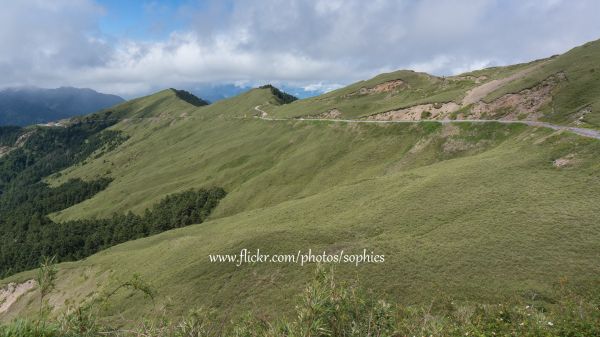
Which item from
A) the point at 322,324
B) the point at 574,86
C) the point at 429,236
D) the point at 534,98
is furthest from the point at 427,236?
the point at 574,86

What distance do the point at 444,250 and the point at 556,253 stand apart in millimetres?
9654

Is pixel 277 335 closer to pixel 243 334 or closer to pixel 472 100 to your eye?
pixel 243 334

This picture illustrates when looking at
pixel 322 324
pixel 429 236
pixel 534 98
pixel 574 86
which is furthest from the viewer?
pixel 534 98

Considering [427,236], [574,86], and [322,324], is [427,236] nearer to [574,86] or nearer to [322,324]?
[322,324]

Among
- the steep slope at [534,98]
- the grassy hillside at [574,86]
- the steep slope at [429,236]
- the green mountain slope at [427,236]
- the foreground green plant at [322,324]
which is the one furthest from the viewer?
the steep slope at [534,98]

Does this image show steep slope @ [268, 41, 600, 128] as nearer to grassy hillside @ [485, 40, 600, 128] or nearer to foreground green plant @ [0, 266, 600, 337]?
grassy hillside @ [485, 40, 600, 128]

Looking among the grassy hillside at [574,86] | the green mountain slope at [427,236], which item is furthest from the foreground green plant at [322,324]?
the grassy hillside at [574,86]

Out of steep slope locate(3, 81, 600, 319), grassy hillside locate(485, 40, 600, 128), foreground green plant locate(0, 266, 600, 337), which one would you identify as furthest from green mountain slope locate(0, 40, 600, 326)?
grassy hillside locate(485, 40, 600, 128)

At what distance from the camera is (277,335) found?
14.2m

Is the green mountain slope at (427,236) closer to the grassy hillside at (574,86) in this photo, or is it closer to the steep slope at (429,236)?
the steep slope at (429,236)

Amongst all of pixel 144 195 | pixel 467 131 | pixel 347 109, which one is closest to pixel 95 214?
pixel 144 195

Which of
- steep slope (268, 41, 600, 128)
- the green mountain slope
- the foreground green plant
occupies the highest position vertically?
steep slope (268, 41, 600, 128)

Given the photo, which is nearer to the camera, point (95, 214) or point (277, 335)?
point (277, 335)

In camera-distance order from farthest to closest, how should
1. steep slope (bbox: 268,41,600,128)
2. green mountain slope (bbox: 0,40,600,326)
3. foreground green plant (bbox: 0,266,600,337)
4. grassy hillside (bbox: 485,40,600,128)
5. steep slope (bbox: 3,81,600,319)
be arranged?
1. steep slope (bbox: 268,41,600,128)
2. grassy hillside (bbox: 485,40,600,128)
3. steep slope (bbox: 3,81,600,319)
4. green mountain slope (bbox: 0,40,600,326)
5. foreground green plant (bbox: 0,266,600,337)
